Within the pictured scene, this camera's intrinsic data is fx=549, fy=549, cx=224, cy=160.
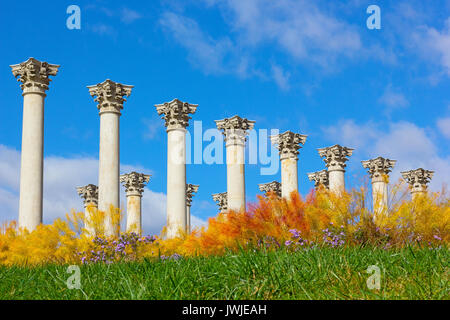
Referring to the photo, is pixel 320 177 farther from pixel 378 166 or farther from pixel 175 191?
pixel 175 191

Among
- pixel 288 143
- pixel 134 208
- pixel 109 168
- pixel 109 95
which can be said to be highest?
pixel 109 95

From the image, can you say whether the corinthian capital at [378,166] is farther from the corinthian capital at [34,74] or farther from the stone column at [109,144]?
the corinthian capital at [34,74]

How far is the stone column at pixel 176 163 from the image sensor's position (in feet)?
111

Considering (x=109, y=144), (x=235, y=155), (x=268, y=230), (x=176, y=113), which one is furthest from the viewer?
(x=235, y=155)

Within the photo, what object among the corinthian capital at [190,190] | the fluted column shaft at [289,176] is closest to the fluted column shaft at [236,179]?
the fluted column shaft at [289,176]

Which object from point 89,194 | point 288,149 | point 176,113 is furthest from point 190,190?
point 176,113

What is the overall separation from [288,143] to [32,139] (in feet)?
66.4

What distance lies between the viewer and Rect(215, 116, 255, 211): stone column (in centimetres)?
3550

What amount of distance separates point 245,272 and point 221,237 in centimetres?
1907

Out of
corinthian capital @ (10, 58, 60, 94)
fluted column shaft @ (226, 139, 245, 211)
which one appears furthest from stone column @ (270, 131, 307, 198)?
corinthian capital @ (10, 58, 60, 94)

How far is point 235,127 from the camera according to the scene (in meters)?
37.2

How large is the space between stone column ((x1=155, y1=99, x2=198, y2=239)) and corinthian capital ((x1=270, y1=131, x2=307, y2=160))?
9818mm

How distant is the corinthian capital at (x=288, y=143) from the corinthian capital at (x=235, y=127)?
209 inches
